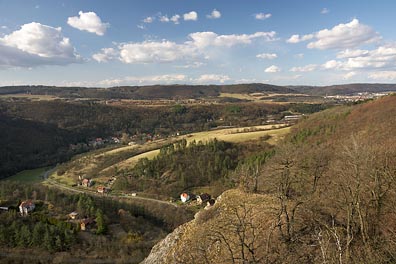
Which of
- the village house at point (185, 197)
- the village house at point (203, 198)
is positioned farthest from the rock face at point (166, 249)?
the village house at point (185, 197)

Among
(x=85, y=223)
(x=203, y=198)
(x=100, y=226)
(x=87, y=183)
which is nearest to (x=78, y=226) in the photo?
(x=85, y=223)

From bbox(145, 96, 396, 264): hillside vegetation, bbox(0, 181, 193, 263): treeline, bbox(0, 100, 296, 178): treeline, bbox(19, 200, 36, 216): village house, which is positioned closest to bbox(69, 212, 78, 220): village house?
bbox(0, 181, 193, 263): treeline

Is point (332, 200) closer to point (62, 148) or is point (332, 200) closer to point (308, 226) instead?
point (308, 226)

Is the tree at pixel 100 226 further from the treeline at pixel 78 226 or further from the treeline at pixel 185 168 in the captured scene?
the treeline at pixel 185 168

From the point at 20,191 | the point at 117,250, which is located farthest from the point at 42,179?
the point at 117,250

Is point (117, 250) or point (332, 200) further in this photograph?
point (117, 250)

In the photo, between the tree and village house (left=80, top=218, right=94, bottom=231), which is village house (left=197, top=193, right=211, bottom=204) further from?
village house (left=80, top=218, right=94, bottom=231)
